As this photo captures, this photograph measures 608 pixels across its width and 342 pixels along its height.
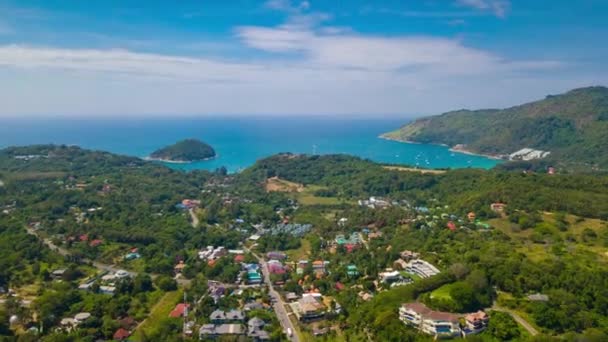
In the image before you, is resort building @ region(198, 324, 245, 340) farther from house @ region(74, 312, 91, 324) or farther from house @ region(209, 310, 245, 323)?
house @ region(74, 312, 91, 324)

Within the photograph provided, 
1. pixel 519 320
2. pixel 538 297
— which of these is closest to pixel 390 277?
pixel 519 320

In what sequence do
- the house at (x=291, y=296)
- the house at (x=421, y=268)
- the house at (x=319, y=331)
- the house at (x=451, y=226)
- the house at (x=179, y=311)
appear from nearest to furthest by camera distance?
the house at (x=319, y=331) < the house at (x=179, y=311) < the house at (x=291, y=296) < the house at (x=421, y=268) < the house at (x=451, y=226)

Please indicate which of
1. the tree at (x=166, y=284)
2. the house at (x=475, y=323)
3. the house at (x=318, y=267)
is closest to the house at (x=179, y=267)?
the tree at (x=166, y=284)

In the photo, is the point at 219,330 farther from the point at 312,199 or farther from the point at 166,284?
the point at 312,199

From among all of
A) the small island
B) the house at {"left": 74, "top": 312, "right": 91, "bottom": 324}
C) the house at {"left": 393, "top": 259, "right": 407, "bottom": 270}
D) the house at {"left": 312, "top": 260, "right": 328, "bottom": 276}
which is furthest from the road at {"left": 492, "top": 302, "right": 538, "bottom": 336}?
the small island

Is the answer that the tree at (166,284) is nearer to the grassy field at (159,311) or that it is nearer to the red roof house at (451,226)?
the grassy field at (159,311)

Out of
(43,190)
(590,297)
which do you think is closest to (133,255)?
(43,190)

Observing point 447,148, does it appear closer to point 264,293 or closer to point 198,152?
point 198,152

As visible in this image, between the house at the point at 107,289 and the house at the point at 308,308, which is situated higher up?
the house at the point at 308,308
